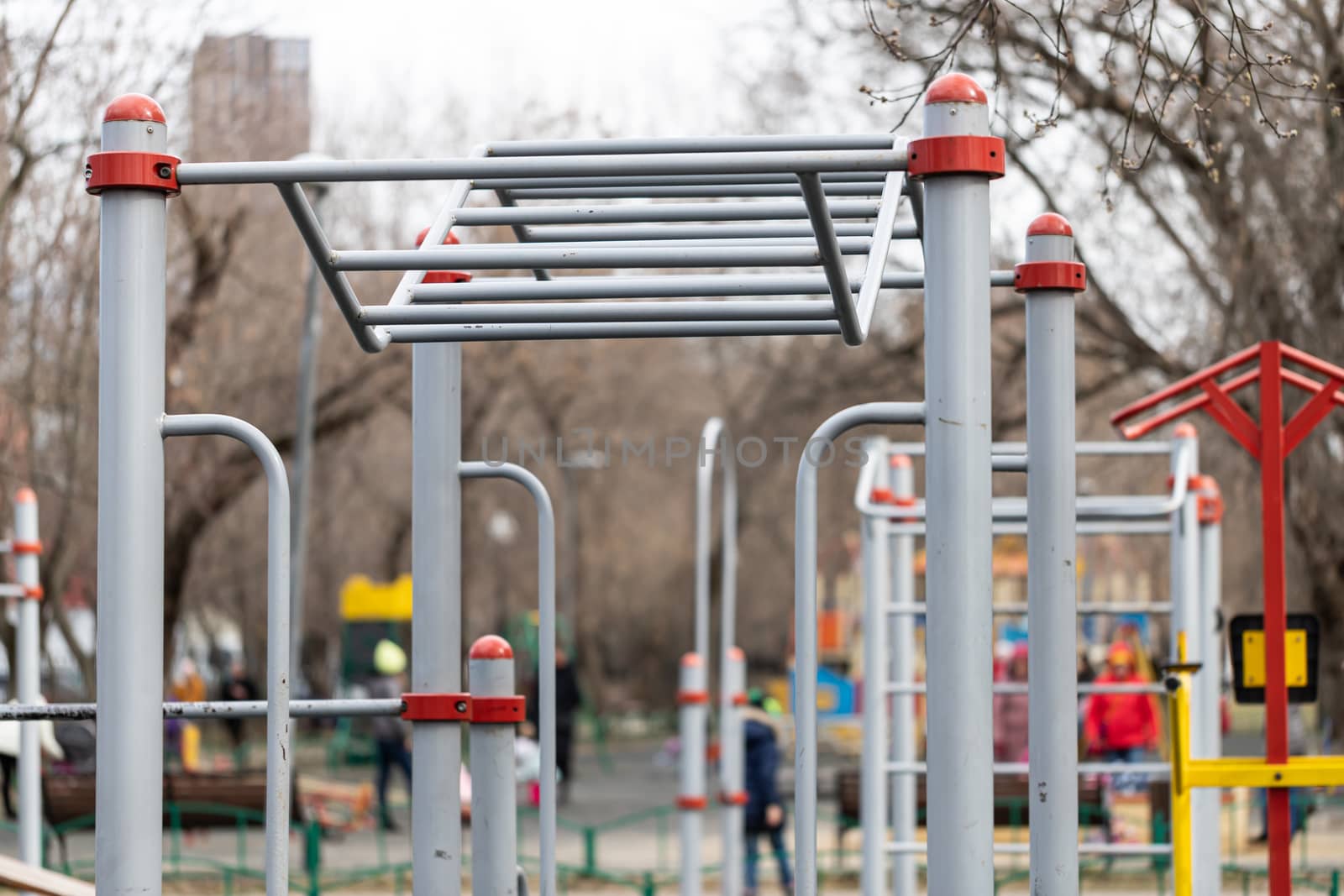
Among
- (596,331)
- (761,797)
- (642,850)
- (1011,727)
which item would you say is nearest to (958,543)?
(596,331)

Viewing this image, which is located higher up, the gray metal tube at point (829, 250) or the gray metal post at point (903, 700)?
the gray metal tube at point (829, 250)

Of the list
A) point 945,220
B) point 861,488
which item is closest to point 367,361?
point 861,488

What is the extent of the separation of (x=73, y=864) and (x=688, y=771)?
18.1ft

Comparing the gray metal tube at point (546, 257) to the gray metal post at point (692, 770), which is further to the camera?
the gray metal post at point (692, 770)

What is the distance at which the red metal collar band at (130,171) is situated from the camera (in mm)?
3039

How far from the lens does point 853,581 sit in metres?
33.3

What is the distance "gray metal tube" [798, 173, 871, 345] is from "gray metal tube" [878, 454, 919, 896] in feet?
13.3

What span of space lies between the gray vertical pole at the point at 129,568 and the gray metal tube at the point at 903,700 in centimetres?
437

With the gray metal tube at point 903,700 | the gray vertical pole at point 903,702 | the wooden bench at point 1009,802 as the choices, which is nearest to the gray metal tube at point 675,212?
the gray metal tube at point 903,700

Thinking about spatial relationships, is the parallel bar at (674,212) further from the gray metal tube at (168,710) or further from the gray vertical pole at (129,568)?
the gray metal tube at (168,710)

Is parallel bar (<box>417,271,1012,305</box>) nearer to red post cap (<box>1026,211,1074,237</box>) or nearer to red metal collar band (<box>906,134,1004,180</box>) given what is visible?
red metal collar band (<box>906,134,1004,180</box>)

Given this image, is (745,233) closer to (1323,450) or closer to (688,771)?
(688,771)

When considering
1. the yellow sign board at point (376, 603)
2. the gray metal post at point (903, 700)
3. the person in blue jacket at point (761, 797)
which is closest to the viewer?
the gray metal post at point (903, 700)

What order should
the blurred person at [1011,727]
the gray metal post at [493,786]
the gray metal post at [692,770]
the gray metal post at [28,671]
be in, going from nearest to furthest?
the gray metal post at [493,786] → the gray metal post at [28,671] → the gray metal post at [692,770] → the blurred person at [1011,727]
